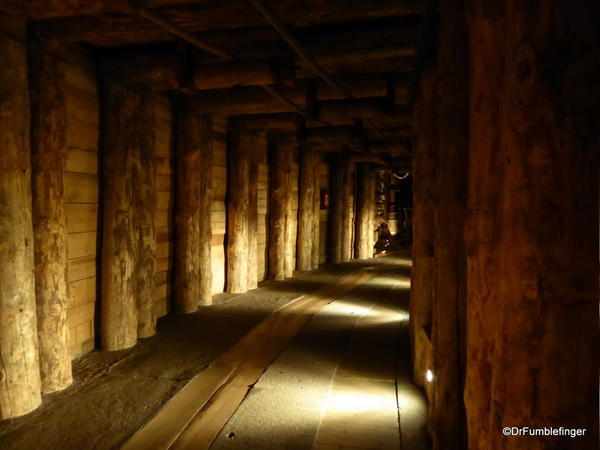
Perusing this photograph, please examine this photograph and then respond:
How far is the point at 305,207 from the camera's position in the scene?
11.5m

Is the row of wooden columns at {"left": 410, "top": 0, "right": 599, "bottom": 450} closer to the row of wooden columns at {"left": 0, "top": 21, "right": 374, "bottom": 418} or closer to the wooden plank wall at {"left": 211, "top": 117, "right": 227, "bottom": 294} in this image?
the row of wooden columns at {"left": 0, "top": 21, "right": 374, "bottom": 418}

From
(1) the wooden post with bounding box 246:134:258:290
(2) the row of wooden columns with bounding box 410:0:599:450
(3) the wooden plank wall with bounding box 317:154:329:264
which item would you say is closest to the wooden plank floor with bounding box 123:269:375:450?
(1) the wooden post with bounding box 246:134:258:290

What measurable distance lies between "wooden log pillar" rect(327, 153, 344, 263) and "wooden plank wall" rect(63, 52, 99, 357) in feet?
29.4

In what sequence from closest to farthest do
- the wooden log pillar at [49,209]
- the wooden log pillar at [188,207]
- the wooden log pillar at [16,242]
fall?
the wooden log pillar at [16,242], the wooden log pillar at [49,209], the wooden log pillar at [188,207]

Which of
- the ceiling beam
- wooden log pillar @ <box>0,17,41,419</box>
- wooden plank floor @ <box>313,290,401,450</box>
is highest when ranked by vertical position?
the ceiling beam

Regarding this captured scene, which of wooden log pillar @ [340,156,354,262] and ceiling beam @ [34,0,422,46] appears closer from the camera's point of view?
ceiling beam @ [34,0,422,46]

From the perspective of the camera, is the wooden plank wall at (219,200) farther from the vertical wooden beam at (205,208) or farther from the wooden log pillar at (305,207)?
the wooden log pillar at (305,207)

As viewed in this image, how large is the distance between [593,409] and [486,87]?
1.38 meters

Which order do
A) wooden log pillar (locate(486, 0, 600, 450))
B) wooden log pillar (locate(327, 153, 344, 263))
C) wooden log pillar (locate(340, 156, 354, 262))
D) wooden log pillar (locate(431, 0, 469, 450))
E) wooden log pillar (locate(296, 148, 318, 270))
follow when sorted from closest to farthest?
wooden log pillar (locate(486, 0, 600, 450)), wooden log pillar (locate(431, 0, 469, 450)), wooden log pillar (locate(296, 148, 318, 270)), wooden log pillar (locate(327, 153, 344, 263)), wooden log pillar (locate(340, 156, 354, 262))

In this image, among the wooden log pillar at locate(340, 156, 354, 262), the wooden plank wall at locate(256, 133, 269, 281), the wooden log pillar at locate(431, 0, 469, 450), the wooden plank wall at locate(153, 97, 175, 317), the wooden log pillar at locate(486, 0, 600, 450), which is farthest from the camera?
the wooden log pillar at locate(340, 156, 354, 262)

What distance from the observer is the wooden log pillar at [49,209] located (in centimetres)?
396

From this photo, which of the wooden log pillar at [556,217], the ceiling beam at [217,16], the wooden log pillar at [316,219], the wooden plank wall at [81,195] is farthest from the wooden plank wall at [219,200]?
the wooden log pillar at [556,217]

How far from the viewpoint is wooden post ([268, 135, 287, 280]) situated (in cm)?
998

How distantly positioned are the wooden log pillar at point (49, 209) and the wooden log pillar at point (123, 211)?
0.88 metres
